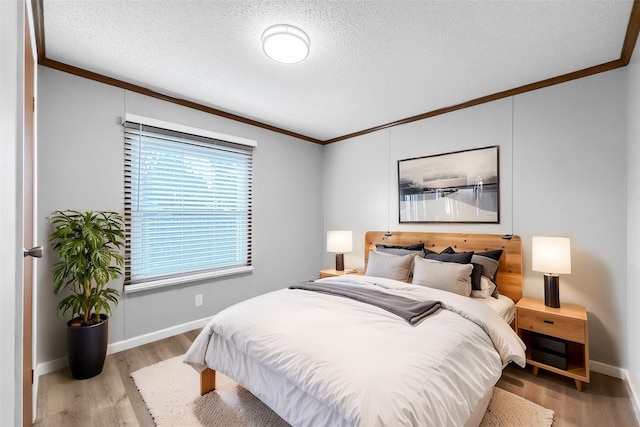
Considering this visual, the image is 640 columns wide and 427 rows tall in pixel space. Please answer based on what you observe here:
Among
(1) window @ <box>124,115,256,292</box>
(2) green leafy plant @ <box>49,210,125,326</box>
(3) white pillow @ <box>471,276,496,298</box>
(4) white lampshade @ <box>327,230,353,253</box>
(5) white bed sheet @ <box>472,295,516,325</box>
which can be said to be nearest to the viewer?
(2) green leafy plant @ <box>49,210,125,326</box>

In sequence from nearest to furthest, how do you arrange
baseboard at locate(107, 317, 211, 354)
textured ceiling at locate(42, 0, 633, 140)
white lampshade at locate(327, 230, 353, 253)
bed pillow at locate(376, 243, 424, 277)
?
textured ceiling at locate(42, 0, 633, 140) → baseboard at locate(107, 317, 211, 354) → bed pillow at locate(376, 243, 424, 277) → white lampshade at locate(327, 230, 353, 253)

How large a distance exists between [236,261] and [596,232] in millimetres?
3521

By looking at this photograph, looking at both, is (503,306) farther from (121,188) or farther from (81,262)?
(121,188)

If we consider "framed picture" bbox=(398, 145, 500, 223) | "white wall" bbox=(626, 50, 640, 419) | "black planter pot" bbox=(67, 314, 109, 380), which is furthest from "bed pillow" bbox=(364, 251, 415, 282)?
"black planter pot" bbox=(67, 314, 109, 380)

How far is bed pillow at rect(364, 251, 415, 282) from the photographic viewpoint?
116 inches

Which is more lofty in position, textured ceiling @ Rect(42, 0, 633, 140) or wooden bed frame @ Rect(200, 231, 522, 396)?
textured ceiling @ Rect(42, 0, 633, 140)

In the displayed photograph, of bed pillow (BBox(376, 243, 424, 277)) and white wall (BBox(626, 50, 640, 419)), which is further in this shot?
bed pillow (BBox(376, 243, 424, 277))

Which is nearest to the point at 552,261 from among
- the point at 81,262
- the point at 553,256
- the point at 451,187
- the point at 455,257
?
the point at 553,256

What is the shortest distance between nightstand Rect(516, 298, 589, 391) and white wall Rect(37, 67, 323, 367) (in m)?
2.76

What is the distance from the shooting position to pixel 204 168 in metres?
3.28

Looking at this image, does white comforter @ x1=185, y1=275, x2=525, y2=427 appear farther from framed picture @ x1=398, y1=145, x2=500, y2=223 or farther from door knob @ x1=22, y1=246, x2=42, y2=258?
framed picture @ x1=398, y1=145, x2=500, y2=223

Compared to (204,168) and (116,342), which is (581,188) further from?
(116,342)

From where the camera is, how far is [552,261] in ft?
7.66

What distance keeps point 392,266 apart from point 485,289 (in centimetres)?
83
